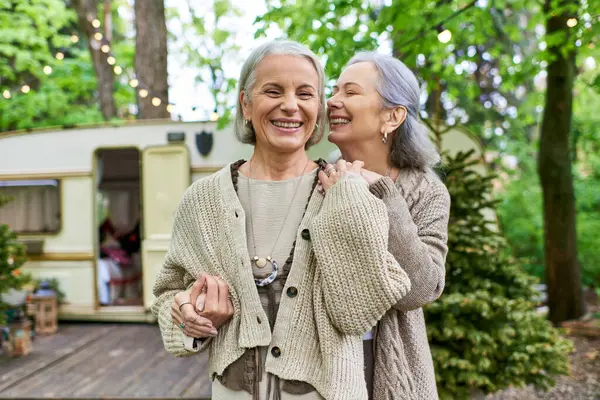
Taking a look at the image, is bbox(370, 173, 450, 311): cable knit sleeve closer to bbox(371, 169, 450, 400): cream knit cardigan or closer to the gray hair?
bbox(371, 169, 450, 400): cream knit cardigan

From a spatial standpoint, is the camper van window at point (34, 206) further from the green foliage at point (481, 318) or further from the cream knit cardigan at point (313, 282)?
the cream knit cardigan at point (313, 282)

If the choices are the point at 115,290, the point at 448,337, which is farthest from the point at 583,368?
the point at 115,290

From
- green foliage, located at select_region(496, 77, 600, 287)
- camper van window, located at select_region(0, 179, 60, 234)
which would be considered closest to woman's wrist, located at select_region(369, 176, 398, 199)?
camper van window, located at select_region(0, 179, 60, 234)

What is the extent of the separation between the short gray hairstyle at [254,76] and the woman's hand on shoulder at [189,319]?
51 centimetres

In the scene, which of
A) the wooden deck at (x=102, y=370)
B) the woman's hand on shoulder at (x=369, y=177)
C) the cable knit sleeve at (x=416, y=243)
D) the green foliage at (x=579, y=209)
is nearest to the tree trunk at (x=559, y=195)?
the green foliage at (x=579, y=209)

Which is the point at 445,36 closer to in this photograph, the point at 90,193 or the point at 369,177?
the point at 369,177

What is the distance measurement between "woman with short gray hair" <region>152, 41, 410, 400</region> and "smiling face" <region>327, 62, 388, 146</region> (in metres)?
A: 0.22

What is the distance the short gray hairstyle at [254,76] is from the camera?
1.41m

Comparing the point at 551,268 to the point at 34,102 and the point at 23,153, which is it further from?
the point at 34,102

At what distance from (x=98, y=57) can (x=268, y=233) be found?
35.4 feet

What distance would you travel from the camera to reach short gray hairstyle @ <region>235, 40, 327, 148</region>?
141 cm

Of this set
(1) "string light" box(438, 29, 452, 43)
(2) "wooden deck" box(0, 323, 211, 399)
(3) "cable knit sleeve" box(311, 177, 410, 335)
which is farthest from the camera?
(2) "wooden deck" box(0, 323, 211, 399)

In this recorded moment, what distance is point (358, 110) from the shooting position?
171cm

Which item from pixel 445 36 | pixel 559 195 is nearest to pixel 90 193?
pixel 445 36
